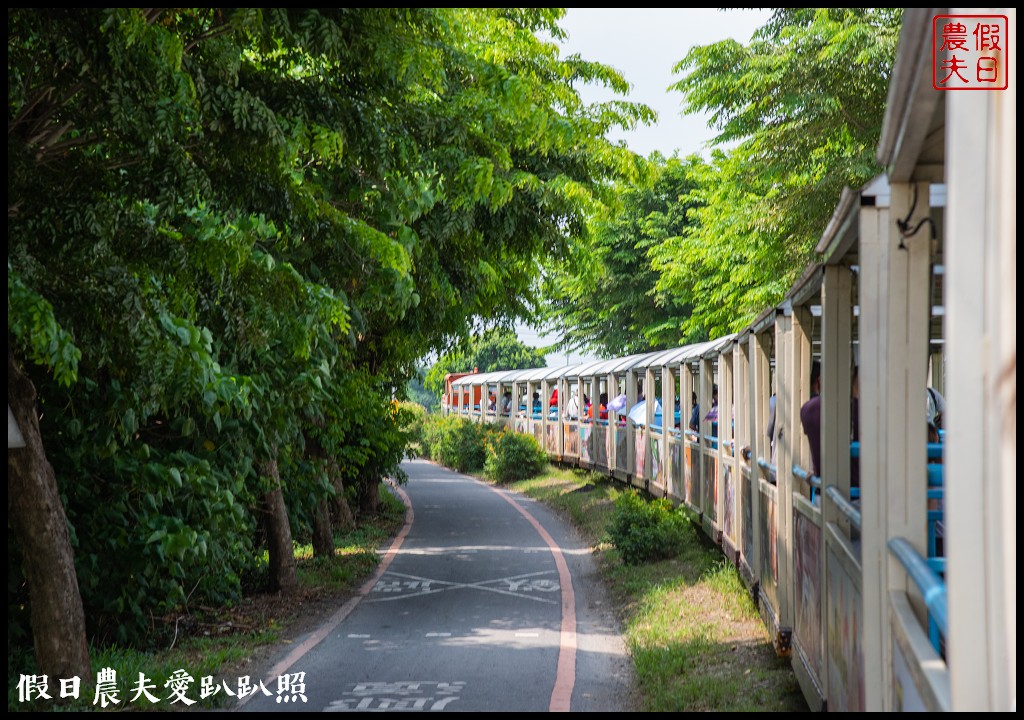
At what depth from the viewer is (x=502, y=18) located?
36.1 ft

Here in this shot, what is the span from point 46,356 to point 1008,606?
14.4ft

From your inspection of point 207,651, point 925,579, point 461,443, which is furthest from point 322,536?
point 461,443

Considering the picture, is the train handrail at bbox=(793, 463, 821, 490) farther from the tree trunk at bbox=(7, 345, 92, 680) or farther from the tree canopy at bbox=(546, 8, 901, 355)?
the tree canopy at bbox=(546, 8, 901, 355)

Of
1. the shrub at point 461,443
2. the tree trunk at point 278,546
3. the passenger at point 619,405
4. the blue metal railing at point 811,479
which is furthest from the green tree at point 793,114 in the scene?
the shrub at point 461,443

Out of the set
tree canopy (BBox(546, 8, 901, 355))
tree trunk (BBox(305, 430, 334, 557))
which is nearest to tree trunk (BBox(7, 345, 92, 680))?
tree canopy (BBox(546, 8, 901, 355))

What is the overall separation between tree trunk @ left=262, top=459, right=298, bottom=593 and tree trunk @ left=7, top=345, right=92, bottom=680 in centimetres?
497

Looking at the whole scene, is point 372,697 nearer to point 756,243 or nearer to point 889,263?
point 889,263

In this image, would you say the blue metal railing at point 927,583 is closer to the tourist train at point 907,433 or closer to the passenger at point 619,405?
the tourist train at point 907,433

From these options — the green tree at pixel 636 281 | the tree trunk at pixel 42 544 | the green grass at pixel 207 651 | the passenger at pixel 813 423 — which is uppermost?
the green tree at pixel 636 281

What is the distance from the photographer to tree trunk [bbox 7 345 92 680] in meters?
6.73

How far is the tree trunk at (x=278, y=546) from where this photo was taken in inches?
475

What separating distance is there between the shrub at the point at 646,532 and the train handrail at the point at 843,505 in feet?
27.6

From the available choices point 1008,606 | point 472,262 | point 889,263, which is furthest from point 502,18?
point 1008,606

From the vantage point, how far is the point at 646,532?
44.4ft
